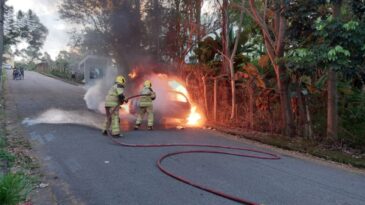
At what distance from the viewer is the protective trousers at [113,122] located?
29.3 ft

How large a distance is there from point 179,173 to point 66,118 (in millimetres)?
7431

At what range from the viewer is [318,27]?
6477 mm

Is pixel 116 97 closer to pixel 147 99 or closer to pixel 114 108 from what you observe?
pixel 114 108

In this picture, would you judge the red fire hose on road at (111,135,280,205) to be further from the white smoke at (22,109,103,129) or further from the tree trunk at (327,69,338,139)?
the white smoke at (22,109,103,129)

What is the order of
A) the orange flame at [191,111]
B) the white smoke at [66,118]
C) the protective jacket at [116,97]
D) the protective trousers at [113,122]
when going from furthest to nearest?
the orange flame at [191,111] < the white smoke at [66,118] < the protective jacket at [116,97] < the protective trousers at [113,122]

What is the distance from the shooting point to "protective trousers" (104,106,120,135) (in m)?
8.95

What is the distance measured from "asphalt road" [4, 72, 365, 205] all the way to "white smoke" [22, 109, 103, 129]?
2561mm

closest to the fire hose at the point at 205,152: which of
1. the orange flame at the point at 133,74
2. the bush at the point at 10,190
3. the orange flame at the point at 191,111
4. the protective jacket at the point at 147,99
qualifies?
the protective jacket at the point at 147,99

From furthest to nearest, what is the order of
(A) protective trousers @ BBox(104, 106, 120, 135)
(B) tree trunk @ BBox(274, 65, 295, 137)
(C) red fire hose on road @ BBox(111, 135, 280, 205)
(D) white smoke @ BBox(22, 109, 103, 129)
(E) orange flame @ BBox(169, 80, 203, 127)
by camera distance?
(E) orange flame @ BBox(169, 80, 203, 127) < (D) white smoke @ BBox(22, 109, 103, 129) < (B) tree trunk @ BBox(274, 65, 295, 137) < (A) protective trousers @ BBox(104, 106, 120, 135) < (C) red fire hose on road @ BBox(111, 135, 280, 205)

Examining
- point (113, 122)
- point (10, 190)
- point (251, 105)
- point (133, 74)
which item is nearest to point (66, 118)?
point (113, 122)

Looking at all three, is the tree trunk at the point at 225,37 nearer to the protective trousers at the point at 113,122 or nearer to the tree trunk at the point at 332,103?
the tree trunk at the point at 332,103

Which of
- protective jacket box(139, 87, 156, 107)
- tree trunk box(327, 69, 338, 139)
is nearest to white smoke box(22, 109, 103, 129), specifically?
protective jacket box(139, 87, 156, 107)

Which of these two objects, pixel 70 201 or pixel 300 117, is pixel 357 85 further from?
pixel 70 201

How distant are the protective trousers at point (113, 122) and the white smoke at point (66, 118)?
1412 millimetres
